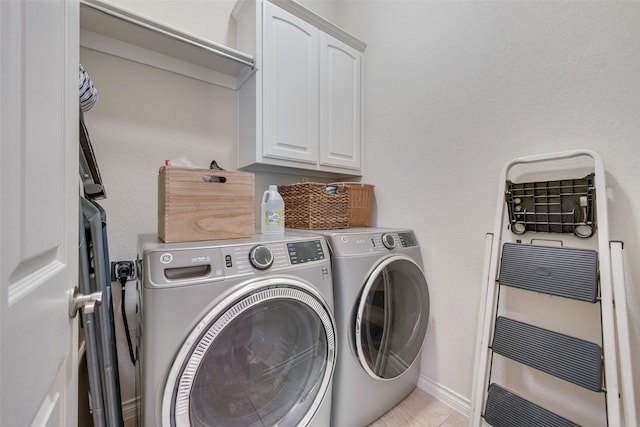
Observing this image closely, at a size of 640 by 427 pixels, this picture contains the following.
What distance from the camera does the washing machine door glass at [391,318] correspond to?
124 centimetres

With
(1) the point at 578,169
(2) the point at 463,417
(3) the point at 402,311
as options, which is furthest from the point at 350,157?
(2) the point at 463,417

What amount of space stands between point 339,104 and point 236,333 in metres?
1.52

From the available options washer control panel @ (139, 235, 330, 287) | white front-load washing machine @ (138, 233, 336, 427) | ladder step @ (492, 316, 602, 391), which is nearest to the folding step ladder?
ladder step @ (492, 316, 602, 391)

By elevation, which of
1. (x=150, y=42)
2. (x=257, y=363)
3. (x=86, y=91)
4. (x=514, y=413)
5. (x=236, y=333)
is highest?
(x=150, y=42)

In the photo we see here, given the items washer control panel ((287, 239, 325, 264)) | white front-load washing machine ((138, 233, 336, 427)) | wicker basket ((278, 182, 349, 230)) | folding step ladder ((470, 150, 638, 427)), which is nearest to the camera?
white front-load washing machine ((138, 233, 336, 427))

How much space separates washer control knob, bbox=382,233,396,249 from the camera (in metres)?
1.38

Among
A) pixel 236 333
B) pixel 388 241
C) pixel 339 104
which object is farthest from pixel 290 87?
pixel 236 333

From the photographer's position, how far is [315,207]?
1499 millimetres

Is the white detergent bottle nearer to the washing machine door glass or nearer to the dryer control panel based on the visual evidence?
the dryer control panel

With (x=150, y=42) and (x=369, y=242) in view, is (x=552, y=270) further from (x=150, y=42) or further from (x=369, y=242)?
(x=150, y=42)

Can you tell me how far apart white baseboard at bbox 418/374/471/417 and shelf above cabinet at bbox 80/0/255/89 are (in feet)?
6.73

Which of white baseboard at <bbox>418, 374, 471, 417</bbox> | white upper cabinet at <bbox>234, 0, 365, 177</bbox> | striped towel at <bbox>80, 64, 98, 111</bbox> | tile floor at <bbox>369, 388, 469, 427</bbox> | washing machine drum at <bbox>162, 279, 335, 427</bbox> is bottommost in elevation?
tile floor at <bbox>369, 388, 469, 427</bbox>

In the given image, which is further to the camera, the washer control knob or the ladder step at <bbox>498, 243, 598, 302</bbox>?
the washer control knob

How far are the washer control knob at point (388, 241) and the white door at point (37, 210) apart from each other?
1169 mm
